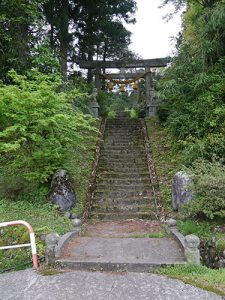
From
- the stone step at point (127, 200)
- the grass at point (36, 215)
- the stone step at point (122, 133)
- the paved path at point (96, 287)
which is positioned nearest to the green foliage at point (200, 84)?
the stone step at point (127, 200)

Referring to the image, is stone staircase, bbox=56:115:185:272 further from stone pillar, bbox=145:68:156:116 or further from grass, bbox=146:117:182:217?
stone pillar, bbox=145:68:156:116

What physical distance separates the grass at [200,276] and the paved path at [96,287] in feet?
0.32

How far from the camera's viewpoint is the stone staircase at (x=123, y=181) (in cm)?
856

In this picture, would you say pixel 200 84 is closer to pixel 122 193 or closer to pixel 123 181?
pixel 123 181

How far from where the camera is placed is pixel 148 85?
1811cm

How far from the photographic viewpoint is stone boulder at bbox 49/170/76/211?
27.3 ft

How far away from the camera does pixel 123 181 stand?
9922 millimetres

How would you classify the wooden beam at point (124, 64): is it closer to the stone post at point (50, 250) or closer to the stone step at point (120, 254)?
the stone step at point (120, 254)

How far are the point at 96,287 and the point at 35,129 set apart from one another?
4.60m

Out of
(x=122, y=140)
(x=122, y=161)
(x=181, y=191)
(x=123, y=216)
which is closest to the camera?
(x=181, y=191)

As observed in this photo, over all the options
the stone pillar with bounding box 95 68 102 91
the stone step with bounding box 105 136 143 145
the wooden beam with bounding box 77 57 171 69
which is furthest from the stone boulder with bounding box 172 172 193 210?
the stone pillar with bounding box 95 68 102 91

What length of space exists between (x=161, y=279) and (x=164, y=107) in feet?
34.1

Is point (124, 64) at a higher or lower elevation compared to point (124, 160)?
higher

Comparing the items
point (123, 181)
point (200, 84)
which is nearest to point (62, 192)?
point (123, 181)
